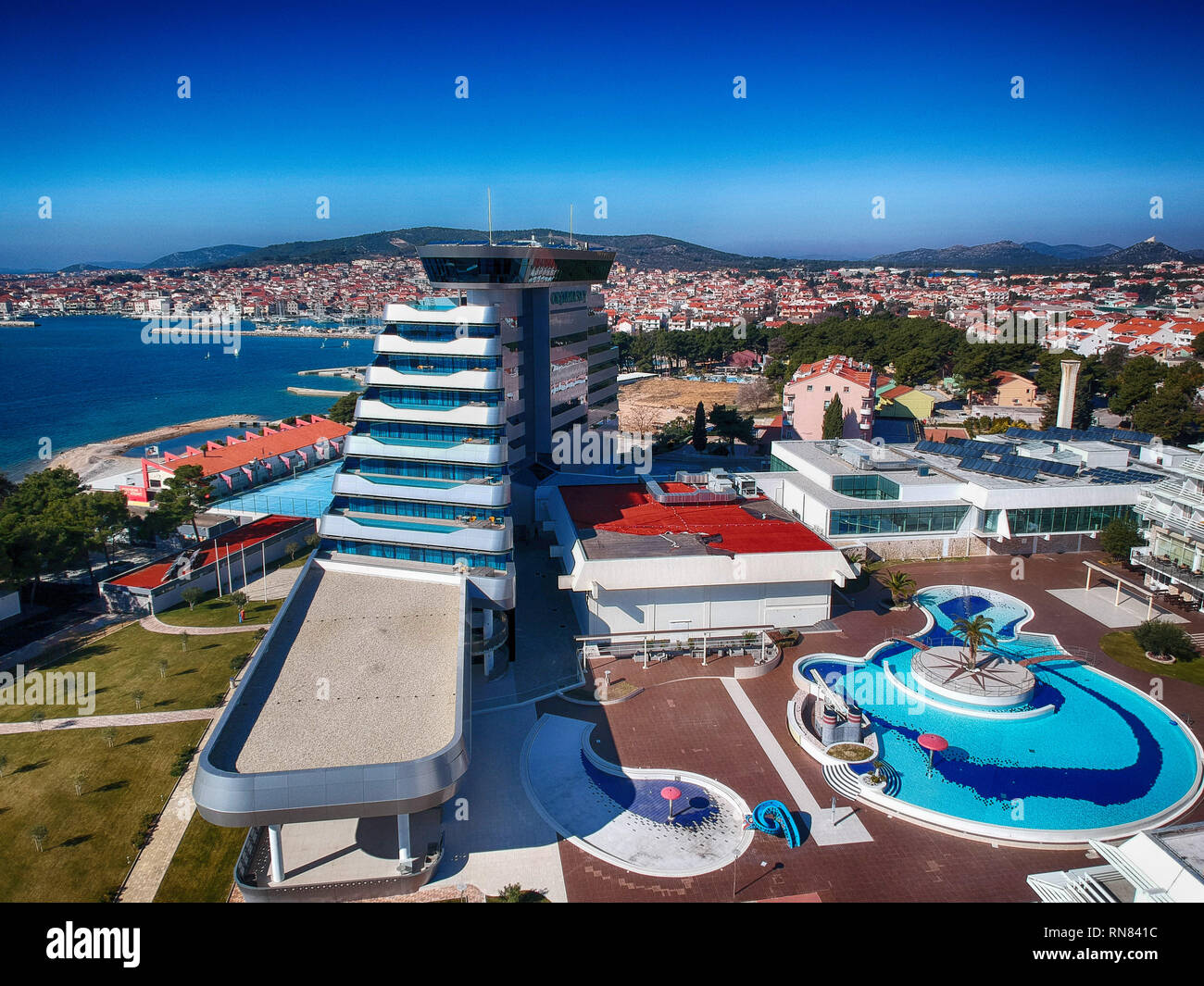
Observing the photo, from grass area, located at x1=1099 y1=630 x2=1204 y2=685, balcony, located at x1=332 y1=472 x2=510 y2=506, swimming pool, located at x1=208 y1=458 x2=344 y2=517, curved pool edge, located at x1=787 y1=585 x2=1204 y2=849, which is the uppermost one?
balcony, located at x1=332 y1=472 x2=510 y2=506

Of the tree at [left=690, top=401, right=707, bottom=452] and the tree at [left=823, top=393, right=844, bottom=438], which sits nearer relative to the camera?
the tree at [left=823, top=393, right=844, bottom=438]

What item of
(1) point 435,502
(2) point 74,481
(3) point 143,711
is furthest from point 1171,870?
(2) point 74,481

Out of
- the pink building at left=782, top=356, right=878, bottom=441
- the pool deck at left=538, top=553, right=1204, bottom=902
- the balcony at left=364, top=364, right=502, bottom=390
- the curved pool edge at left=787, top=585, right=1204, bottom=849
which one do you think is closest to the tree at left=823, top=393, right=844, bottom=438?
the pink building at left=782, top=356, right=878, bottom=441

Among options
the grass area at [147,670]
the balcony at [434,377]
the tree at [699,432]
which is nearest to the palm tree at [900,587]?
the balcony at [434,377]

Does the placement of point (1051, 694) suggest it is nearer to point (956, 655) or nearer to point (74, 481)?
point (956, 655)

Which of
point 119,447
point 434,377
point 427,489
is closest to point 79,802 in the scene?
point 427,489

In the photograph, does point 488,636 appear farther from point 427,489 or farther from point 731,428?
point 731,428

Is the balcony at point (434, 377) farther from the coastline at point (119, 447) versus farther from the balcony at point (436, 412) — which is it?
the coastline at point (119, 447)

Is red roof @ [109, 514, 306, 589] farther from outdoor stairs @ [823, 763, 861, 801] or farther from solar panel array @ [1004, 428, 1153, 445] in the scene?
solar panel array @ [1004, 428, 1153, 445]
